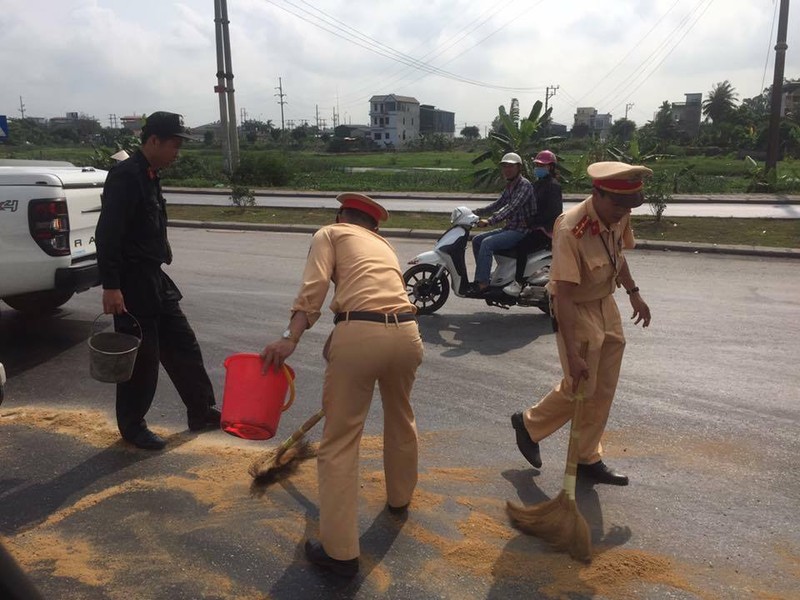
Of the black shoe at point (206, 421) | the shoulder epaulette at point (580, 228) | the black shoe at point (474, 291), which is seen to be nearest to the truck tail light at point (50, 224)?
the black shoe at point (206, 421)

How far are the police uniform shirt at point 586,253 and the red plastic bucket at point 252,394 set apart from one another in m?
1.49

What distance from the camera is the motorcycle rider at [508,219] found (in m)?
7.41

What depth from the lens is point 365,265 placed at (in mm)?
3150

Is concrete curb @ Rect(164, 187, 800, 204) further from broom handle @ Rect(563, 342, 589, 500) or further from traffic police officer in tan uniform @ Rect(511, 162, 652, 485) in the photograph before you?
broom handle @ Rect(563, 342, 589, 500)

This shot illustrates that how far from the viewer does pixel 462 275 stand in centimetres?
775

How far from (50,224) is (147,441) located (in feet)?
8.10

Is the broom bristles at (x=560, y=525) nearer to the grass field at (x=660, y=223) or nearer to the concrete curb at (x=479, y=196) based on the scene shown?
the grass field at (x=660, y=223)

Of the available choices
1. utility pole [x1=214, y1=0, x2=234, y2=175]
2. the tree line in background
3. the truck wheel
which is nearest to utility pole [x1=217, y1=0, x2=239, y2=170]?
utility pole [x1=214, y1=0, x2=234, y2=175]

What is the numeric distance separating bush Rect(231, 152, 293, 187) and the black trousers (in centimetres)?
2468

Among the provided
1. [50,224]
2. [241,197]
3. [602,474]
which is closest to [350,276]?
[602,474]

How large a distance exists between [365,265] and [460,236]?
15.4ft

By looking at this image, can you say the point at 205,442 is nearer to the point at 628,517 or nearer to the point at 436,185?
the point at 628,517

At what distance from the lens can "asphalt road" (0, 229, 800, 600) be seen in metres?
3.01

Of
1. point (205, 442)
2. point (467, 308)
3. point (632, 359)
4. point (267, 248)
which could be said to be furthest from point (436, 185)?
point (205, 442)
